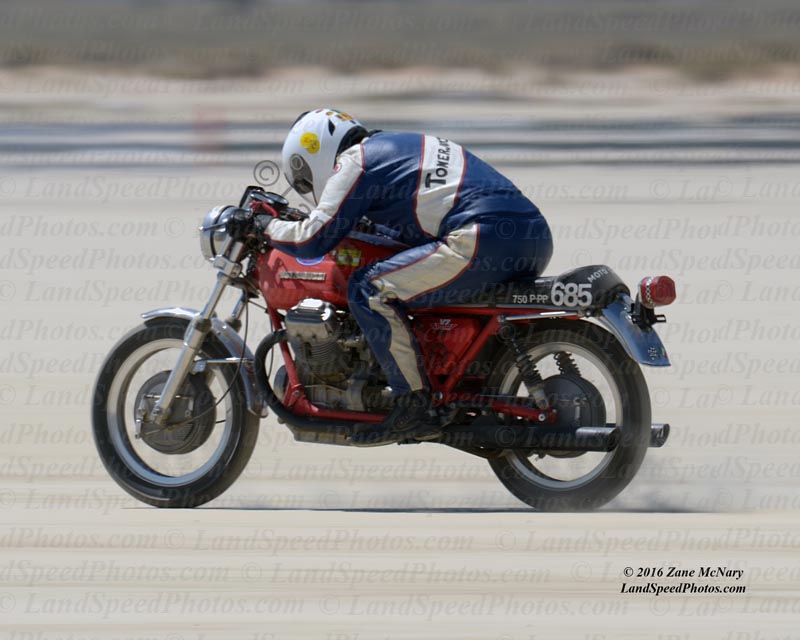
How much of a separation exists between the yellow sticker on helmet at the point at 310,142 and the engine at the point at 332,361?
26.1 inches

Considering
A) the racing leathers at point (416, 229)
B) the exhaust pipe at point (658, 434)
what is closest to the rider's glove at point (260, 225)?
the racing leathers at point (416, 229)

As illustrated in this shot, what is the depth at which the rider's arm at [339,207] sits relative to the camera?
623 cm

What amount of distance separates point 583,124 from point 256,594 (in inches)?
691

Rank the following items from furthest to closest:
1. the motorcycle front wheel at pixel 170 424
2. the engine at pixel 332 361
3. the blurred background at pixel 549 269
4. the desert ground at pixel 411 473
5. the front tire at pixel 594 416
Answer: the motorcycle front wheel at pixel 170 424 < the engine at pixel 332 361 < the front tire at pixel 594 416 < the blurred background at pixel 549 269 < the desert ground at pixel 411 473

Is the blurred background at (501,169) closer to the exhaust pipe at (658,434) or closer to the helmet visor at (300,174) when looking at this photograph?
the helmet visor at (300,174)

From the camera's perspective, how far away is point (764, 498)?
6.79 meters

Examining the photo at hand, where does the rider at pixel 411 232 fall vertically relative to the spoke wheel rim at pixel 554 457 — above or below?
above

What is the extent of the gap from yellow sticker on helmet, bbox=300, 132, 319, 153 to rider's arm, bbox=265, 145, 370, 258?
200 millimetres

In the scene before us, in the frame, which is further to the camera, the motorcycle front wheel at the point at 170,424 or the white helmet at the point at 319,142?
the motorcycle front wheel at the point at 170,424

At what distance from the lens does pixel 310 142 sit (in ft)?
21.2

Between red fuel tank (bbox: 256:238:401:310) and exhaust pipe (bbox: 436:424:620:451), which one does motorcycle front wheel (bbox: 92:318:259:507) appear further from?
exhaust pipe (bbox: 436:424:620:451)

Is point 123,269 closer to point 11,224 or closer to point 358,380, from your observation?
point 11,224

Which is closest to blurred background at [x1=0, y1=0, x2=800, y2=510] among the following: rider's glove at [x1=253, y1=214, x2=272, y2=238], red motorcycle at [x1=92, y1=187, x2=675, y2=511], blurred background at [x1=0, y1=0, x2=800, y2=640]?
blurred background at [x1=0, y1=0, x2=800, y2=640]

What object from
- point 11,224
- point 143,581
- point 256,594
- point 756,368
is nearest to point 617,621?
point 256,594
